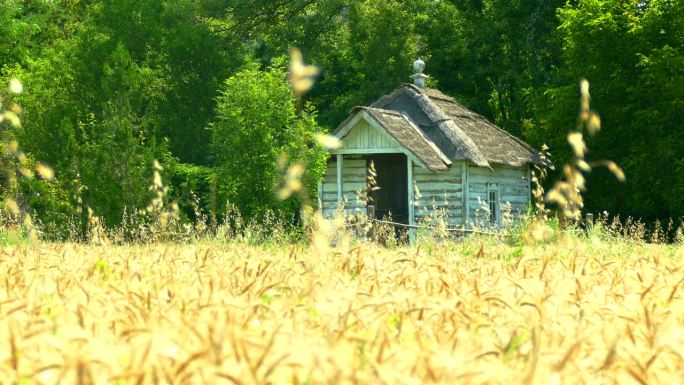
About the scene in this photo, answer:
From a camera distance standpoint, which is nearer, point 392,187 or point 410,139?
point 410,139

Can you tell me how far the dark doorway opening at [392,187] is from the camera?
92.1 feet

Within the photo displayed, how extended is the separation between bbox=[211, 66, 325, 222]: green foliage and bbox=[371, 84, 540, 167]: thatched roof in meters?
2.66

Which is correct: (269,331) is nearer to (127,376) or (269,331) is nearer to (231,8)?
(127,376)

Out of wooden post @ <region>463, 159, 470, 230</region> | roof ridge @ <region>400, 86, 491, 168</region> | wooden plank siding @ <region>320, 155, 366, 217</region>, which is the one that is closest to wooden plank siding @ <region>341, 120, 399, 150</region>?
wooden plank siding @ <region>320, 155, 366, 217</region>

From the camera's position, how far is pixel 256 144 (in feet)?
74.0

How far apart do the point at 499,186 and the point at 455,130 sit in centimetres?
300

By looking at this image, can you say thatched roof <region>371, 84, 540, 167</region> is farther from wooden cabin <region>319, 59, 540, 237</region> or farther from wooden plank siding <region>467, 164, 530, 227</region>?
wooden plank siding <region>467, 164, 530, 227</region>

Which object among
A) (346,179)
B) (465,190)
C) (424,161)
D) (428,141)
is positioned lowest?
(465,190)

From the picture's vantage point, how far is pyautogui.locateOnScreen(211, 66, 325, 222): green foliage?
22172mm

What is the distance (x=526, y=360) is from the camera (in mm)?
2393

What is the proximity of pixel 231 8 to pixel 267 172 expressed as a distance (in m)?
20.4

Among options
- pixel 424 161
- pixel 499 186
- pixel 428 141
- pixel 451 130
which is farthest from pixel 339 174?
pixel 499 186

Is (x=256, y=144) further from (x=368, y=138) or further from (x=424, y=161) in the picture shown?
(x=424, y=161)

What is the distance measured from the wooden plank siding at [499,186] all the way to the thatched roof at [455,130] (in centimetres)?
45
